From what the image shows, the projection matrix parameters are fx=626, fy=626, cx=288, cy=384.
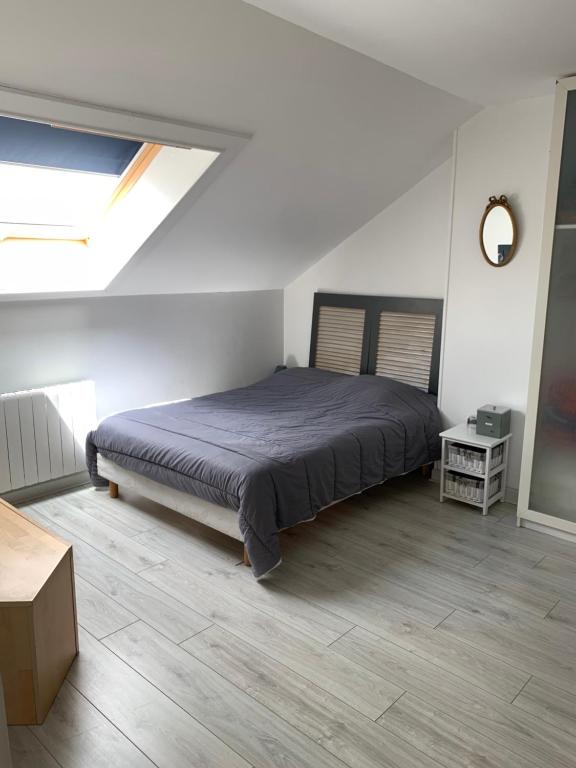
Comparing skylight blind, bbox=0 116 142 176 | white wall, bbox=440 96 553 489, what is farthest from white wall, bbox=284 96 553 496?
skylight blind, bbox=0 116 142 176

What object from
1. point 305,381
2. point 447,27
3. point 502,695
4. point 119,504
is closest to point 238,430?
point 119,504

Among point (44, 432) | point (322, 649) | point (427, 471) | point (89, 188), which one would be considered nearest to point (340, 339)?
point (427, 471)

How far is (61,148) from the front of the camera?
310cm

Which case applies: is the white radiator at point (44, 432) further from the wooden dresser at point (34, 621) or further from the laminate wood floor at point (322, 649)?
the wooden dresser at point (34, 621)

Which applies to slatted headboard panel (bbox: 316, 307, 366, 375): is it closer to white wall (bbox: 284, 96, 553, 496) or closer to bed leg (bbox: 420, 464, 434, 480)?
white wall (bbox: 284, 96, 553, 496)

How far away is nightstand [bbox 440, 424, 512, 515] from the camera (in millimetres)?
3486

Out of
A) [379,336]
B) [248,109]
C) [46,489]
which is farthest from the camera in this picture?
[379,336]

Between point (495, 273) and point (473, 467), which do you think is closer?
point (473, 467)

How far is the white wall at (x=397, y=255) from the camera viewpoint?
159 inches

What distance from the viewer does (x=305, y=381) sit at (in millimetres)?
4496

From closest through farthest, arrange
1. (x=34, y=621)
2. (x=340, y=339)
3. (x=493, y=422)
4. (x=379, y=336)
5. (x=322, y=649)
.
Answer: (x=34, y=621) < (x=322, y=649) < (x=493, y=422) < (x=379, y=336) < (x=340, y=339)

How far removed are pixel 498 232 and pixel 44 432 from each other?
9.34 feet

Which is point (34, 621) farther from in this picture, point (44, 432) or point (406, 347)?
point (406, 347)

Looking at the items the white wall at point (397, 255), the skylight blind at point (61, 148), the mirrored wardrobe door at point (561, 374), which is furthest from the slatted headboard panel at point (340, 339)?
the skylight blind at point (61, 148)
